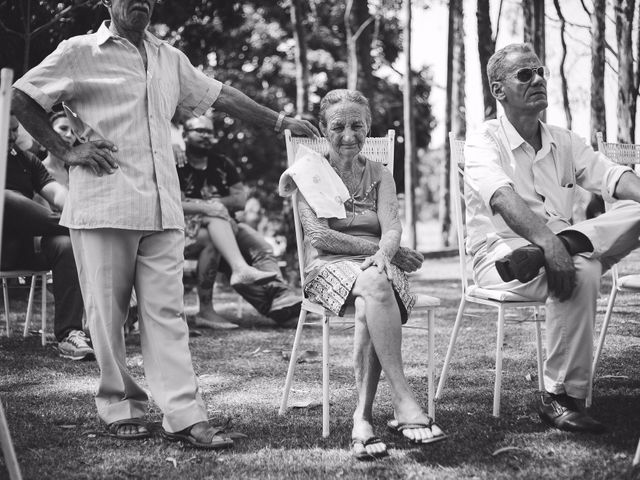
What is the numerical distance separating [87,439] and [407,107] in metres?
12.8

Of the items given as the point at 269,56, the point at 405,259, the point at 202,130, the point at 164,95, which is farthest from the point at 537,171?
the point at 269,56

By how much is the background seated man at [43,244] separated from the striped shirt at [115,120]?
2151 mm

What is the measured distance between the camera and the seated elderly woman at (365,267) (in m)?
3.06

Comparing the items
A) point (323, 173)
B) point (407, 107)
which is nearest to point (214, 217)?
point (323, 173)

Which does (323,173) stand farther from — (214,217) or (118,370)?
(214,217)

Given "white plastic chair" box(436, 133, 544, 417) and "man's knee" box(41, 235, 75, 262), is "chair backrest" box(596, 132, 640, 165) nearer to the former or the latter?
"white plastic chair" box(436, 133, 544, 417)

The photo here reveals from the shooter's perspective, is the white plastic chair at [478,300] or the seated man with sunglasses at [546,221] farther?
the white plastic chair at [478,300]

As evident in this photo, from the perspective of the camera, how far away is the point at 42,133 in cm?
317

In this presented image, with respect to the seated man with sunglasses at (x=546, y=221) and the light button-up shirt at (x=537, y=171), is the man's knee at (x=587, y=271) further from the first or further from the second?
the light button-up shirt at (x=537, y=171)

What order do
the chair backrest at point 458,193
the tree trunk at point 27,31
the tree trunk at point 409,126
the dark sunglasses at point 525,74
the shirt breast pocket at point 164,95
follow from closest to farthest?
the shirt breast pocket at point 164,95 → the dark sunglasses at point 525,74 → the chair backrest at point 458,193 → the tree trunk at point 27,31 → the tree trunk at point 409,126

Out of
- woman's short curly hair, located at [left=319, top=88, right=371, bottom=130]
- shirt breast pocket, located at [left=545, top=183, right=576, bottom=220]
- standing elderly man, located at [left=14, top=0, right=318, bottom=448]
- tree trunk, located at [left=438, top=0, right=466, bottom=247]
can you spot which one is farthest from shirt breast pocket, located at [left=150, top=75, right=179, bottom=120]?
tree trunk, located at [left=438, top=0, right=466, bottom=247]

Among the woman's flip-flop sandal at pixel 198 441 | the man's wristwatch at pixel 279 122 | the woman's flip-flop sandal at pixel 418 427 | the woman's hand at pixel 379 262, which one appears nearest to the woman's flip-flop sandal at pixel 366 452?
the woman's flip-flop sandal at pixel 418 427

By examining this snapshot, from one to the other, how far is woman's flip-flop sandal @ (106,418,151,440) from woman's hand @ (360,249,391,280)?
1.21 m

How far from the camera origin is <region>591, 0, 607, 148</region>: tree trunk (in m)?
11.4
